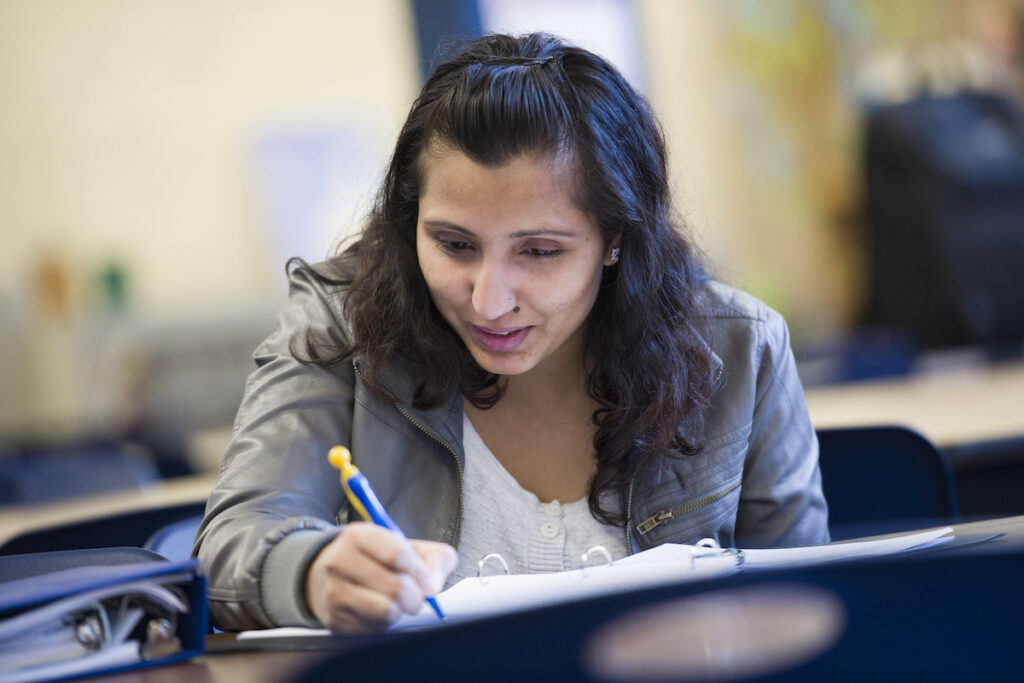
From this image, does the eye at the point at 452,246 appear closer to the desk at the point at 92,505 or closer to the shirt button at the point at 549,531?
the shirt button at the point at 549,531

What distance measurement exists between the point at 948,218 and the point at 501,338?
3.94m

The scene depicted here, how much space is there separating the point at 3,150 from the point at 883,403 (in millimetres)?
3667

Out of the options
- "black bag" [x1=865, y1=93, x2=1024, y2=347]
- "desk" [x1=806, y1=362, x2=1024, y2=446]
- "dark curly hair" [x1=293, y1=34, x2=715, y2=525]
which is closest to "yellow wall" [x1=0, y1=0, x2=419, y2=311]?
"black bag" [x1=865, y1=93, x2=1024, y2=347]

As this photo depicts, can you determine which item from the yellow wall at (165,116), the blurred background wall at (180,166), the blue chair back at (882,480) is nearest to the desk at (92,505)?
the blue chair back at (882,480)

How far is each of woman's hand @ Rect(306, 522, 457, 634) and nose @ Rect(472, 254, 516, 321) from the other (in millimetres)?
357

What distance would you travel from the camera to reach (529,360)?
1.27 m


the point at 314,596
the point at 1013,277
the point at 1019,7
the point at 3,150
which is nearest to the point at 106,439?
the point at 3,150

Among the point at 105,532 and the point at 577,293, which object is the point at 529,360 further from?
the point at 105,532

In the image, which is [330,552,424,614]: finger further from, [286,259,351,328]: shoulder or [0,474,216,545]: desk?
[0,474,216,545]: desk

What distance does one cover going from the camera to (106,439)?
15.5ft

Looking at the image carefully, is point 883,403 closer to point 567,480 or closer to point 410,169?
point 567,480

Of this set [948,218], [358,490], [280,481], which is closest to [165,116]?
[948,218]

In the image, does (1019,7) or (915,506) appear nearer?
(915,506)

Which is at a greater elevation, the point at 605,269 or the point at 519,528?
the point at 605,269
